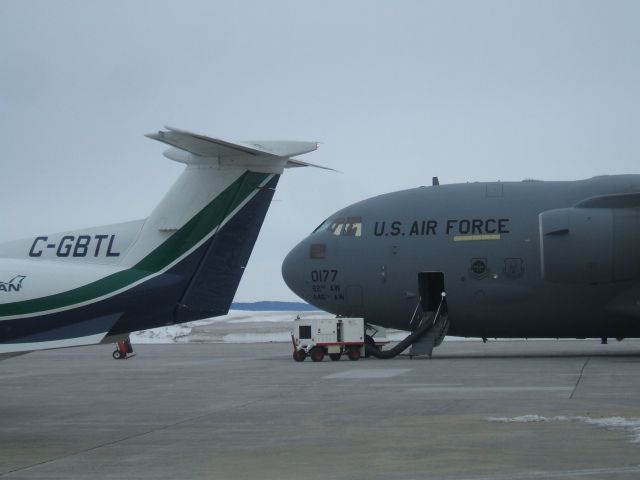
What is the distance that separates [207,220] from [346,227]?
57.3ft

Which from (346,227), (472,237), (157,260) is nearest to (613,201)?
(472,237)

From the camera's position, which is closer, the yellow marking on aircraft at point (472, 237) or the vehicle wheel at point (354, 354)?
the yellow marking on aircraft at point (472, 237)

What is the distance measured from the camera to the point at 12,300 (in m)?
13.0

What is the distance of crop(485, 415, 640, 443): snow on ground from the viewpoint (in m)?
13.0

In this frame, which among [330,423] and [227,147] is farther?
[330,423]

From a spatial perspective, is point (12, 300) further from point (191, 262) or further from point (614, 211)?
point (614, 211)

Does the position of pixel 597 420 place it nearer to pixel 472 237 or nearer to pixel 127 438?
pixel 127 438

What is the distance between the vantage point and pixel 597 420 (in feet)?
45.4

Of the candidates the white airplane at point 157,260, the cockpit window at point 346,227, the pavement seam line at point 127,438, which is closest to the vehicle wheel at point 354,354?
the cockpit window at point 346,227

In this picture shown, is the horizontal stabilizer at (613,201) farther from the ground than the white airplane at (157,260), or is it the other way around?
the horizontal stabilizer at (613,201)

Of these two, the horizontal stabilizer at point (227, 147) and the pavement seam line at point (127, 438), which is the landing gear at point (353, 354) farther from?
the horizontal stabilizer at point (227, 147)

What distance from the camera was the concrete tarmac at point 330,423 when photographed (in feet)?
35.1

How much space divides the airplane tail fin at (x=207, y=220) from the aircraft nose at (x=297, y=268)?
17.5m

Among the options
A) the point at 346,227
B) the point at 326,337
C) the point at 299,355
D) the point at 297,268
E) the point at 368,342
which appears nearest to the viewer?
the point at 299,355
